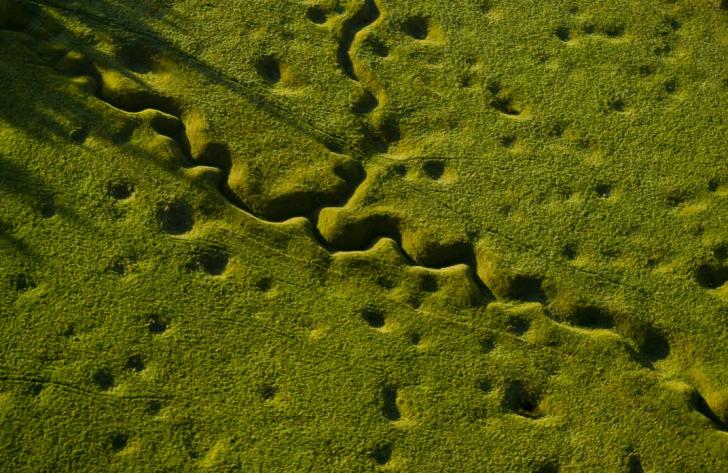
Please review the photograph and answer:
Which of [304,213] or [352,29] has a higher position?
[352,29]

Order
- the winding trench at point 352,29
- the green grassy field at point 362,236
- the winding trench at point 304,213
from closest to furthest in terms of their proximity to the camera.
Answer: the green grassy field at point 362,236
the winding trench at point 304,213
the winding trench at point 352,29

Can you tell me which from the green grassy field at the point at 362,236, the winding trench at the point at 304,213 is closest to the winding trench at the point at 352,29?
the green grassy field at the point at 362,236

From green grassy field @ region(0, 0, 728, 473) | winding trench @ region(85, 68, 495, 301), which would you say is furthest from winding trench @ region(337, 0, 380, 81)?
winding trench @ region(85, 68, 495, 301)

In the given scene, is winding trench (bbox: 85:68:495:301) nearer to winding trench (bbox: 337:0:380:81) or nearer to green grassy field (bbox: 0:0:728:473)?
green grassy field (bbox: 0:0:728:473)

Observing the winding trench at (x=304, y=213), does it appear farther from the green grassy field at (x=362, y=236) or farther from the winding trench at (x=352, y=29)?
the winding trench at (x=352, y=29)

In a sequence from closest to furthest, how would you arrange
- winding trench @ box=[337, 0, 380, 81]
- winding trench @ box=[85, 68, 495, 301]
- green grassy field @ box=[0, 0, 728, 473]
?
green grassy field @ box=[0, 0, 728, 473]
winding trench @ box=[85, 68, 495, 301]
winding trench @ box=[337, 0, 380, 81]

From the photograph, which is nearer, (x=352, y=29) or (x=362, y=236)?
(x=362, y=236)

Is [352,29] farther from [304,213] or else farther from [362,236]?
[362,236]

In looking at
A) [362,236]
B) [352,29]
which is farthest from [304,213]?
[352,29]
